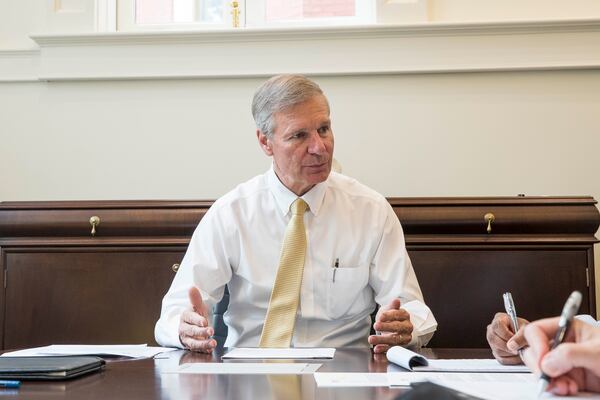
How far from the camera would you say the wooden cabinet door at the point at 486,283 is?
106 inches

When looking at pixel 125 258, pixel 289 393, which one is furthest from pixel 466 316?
pixel 289 393

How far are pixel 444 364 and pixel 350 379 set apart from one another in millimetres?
260

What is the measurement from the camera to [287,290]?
2.25m

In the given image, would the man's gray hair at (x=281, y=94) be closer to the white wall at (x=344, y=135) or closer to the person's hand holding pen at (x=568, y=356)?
the white wall at (x=344, y=135)

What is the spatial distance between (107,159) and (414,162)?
4.57 feet

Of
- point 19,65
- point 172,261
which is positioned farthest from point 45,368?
point 19,65

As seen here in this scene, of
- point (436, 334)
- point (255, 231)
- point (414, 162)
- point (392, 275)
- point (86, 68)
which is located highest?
point (86, 68)

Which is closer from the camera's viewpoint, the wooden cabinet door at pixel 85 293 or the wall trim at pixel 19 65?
the wooden cabinet door at pixel 85 293

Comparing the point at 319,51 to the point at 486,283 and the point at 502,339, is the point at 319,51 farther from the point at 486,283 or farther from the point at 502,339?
the point at 502,339

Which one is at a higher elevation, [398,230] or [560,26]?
[560,26]

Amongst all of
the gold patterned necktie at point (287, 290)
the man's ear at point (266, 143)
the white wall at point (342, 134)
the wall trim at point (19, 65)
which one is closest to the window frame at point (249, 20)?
the white wall at point (342, 134)

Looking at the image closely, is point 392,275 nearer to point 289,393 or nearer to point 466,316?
point 466,316

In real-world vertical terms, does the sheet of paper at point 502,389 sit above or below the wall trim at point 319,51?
below

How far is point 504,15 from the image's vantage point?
11.1 feet
